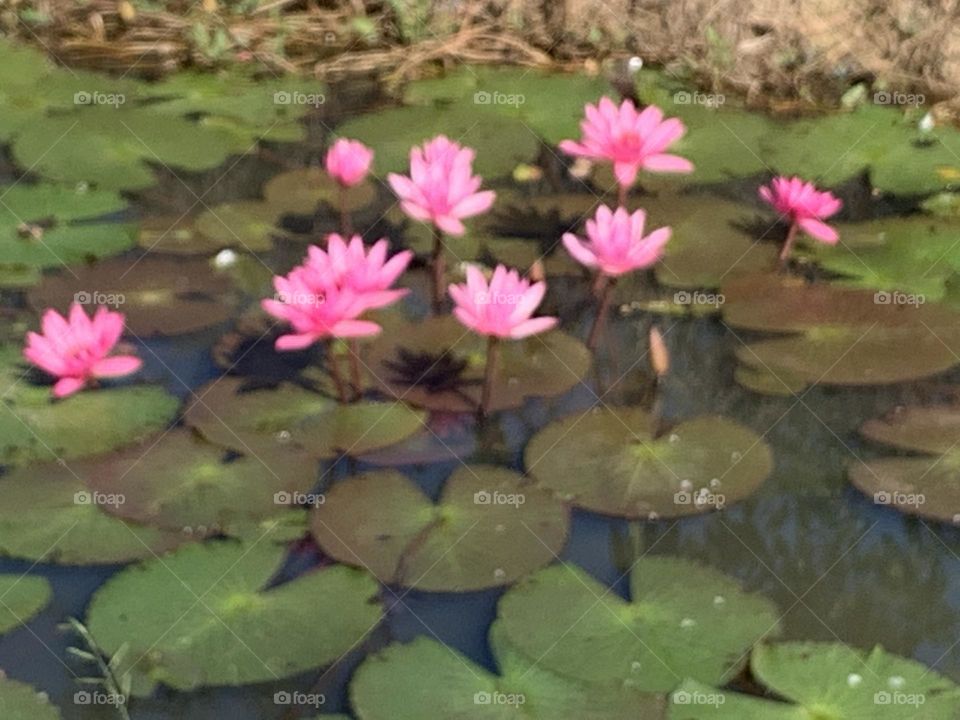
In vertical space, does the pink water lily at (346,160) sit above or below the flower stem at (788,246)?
above

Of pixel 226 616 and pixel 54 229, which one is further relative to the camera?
pixel 54 229

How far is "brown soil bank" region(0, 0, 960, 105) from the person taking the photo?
312cm

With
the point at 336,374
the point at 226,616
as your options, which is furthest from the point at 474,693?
the point at 336,374

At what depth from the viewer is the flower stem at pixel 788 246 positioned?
2.39 meters

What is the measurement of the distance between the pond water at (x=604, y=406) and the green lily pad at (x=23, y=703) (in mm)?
21

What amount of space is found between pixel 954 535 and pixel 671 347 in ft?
2.01

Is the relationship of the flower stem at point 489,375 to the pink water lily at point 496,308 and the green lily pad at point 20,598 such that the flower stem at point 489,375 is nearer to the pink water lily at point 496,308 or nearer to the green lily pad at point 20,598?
the pink water lily at point 496,308

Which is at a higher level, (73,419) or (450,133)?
(450,133)

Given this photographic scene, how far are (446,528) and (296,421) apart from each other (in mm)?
352

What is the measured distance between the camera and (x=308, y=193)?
8.74 feet

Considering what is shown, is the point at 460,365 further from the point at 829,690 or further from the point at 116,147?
the point at 116,147

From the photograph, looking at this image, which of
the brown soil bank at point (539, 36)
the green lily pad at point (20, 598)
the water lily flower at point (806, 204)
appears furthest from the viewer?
the brown soil bank at point (539, 36)

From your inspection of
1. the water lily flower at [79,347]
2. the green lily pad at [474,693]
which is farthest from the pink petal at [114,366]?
the green lily pad at [474,693]

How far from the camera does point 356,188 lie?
2.69m
